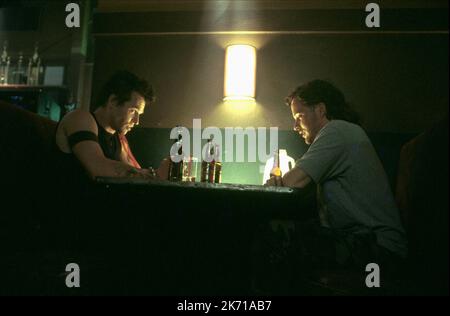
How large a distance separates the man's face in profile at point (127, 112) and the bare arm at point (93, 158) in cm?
42

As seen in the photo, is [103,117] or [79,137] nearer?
[79,137]

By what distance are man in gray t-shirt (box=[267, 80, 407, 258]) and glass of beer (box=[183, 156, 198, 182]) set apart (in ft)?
2.87

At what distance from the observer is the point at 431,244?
1.48m

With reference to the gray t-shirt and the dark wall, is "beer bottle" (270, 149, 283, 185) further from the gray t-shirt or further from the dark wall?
the gray t-shirt

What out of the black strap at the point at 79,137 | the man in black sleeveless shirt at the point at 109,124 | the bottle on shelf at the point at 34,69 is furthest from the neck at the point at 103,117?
the bottle on shelf at the point at 34,69

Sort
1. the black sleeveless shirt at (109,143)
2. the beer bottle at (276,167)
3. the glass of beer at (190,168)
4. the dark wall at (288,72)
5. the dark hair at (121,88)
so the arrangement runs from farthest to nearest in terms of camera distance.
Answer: the dark wall at (288,72) → the glass of beer at (190,168) → the beer bottle at (276,167) → the dark hair at (121,88) → the black sleeveless shirt at (109,143)

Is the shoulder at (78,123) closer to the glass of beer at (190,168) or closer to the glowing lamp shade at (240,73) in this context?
the glass of beer at (190,168)

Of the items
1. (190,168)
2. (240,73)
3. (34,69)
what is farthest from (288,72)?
(34,69)

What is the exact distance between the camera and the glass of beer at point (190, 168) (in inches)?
105

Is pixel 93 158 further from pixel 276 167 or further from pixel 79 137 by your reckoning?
pixel 276 167

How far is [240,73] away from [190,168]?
2.49 ft

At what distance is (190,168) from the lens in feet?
9.15
